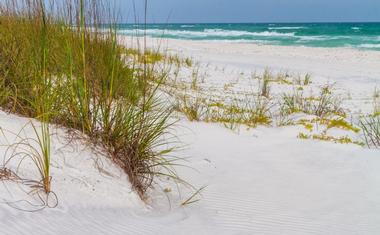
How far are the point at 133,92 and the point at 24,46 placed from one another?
96 centimetres

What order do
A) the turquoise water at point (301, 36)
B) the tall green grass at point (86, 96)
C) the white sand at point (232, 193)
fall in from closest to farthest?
the white sand at point (232, 193) → the tall green grass at point (86, 96) → the turquoise water at point (301, 36)

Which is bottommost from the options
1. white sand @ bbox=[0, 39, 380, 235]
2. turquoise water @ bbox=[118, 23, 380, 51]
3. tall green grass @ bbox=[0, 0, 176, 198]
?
turquoise water @ bbox=[118, 23, 380, 51]

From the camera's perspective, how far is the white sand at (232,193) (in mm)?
1926

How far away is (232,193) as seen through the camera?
2732 mm

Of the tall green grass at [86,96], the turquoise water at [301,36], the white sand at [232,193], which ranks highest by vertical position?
the tall green grass at [86,96]

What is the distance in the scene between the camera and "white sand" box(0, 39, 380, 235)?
6.32 feet

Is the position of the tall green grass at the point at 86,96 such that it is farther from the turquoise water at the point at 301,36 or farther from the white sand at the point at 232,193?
the turquoise water at the point at 301,36


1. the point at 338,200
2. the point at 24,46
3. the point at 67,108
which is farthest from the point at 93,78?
the point at 338,200

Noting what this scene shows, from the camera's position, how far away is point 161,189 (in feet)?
8.59

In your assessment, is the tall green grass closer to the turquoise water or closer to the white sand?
the white sand

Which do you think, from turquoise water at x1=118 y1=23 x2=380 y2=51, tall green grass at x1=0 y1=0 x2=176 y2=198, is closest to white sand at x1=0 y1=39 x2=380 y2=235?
tall green grass at x1=0 y1=0 x2=176 y2=198

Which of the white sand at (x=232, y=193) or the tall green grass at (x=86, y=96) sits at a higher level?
the tall green grass at (x=86, y=96)

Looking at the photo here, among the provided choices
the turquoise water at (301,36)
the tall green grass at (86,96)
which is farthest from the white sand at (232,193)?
the turquoise water at (301,36)

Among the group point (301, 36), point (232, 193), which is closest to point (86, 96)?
point (232, 193)
